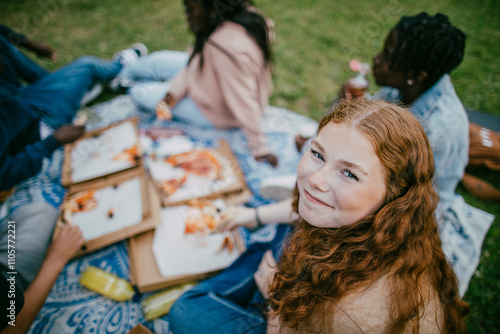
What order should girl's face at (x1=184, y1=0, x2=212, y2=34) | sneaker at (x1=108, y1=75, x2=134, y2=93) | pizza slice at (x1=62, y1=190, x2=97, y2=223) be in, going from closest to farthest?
pizza slice at (x1=62, y1=190, x2=97, y2=223) → girl's face at (x1=184, y1=0, x2=212, y2=34) → sneaker at (x1=108, y1=75, x2=134, y2=93)

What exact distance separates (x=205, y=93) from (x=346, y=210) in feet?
6.02

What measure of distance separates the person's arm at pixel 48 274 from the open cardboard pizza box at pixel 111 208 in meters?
0.09

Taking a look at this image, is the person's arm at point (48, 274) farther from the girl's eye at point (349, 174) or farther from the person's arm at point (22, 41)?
the person's arm at point (22, 41)

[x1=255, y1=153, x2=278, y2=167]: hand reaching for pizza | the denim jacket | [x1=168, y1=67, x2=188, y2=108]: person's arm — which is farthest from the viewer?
[x1=168, y1=67, x2=188, y2=108]: person's arm

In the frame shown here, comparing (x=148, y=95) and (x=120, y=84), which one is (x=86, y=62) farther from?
(x=148, y=95)

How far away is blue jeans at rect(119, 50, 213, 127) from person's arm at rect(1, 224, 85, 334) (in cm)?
141

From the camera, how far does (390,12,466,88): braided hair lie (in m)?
1.61

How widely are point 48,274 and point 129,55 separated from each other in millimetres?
2695

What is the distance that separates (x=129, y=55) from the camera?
3.18m

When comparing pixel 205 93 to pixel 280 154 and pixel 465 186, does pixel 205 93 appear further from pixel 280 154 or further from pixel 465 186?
pixel 465 186

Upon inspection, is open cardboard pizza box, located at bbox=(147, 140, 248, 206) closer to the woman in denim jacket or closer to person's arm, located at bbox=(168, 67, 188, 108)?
person's arm, located at bbox=(168, 67, 188, 108)

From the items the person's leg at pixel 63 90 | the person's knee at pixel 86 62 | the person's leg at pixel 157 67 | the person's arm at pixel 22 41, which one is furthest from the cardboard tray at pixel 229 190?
the person's arm at pixel 22 41

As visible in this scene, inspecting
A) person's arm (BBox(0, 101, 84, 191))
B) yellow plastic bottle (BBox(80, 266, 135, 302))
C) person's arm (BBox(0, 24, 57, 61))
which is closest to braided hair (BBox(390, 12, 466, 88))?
yellow plastic bottle (BBox(80, 266, 135, 302))

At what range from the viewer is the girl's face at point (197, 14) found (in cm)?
196
